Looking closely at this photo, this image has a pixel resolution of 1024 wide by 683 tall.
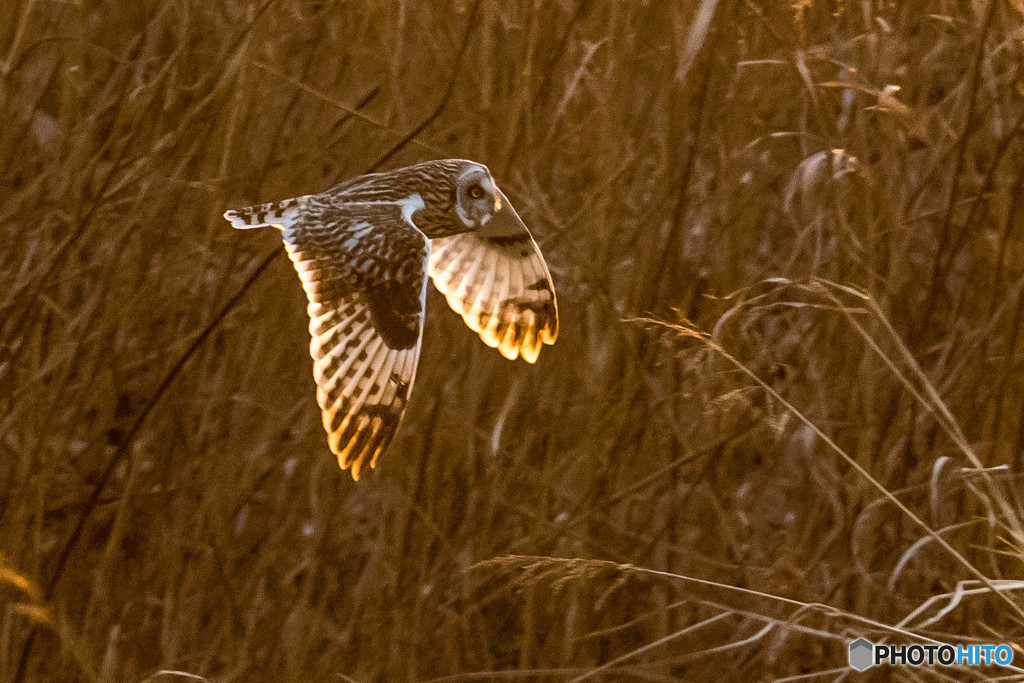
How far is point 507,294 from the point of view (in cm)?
166

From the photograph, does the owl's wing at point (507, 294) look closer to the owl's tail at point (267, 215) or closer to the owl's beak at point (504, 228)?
the owl's beak at point (504, 228)

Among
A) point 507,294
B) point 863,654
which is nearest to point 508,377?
point 507,294

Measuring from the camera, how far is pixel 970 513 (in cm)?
168

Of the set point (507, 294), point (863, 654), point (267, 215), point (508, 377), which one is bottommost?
point (863, 654)

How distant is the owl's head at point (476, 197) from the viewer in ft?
4.86

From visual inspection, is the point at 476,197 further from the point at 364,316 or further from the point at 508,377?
the point at 508,377

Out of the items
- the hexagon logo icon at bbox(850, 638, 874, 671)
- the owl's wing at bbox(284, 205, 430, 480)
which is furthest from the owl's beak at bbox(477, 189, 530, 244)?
the hexagon logo icon at bbox(850, 638, 874, 671)

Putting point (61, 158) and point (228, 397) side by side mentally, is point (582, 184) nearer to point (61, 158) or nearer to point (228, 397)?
point (228, 397)

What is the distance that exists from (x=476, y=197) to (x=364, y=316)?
249mm

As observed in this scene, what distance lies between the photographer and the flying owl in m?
1.30

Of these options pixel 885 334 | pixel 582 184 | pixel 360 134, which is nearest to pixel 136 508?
pixel 360 134

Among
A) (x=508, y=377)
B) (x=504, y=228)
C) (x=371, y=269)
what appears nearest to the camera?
(x=371, y=269)

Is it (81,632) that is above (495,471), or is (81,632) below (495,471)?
below

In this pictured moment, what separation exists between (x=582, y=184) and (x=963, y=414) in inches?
28.1
